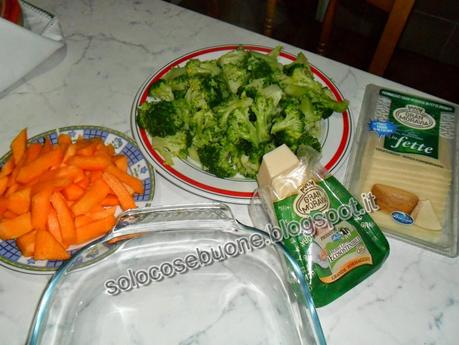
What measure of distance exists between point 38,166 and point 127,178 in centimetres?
21

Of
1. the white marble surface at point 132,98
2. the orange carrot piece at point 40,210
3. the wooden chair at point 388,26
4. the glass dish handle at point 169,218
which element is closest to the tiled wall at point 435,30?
the wooden chair at point 388,26

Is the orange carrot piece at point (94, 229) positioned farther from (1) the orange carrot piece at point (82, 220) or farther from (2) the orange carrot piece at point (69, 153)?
(2) the orange carrot piece at point (69, 153)

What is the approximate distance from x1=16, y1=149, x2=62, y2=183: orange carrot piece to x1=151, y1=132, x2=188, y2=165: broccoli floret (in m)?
0.24

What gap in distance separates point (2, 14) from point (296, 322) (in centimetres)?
113

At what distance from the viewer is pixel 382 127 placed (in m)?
1.18

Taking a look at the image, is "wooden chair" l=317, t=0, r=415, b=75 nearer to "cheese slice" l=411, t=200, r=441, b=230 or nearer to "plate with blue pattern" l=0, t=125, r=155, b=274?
"cheese slice" l=411, t=200, r=441, b=230

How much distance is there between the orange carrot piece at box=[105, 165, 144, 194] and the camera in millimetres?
1016

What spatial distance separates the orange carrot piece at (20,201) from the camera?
3.14 feet

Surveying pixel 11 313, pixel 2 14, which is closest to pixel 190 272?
pixel 11 313

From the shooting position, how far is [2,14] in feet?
3.91

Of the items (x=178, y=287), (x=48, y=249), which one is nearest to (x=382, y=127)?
(x=178, y=287)

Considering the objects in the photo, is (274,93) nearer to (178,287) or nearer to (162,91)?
(162,91)

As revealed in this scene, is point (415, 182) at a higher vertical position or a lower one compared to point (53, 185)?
higher

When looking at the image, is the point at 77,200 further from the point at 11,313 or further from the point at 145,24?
the point at 145,24
